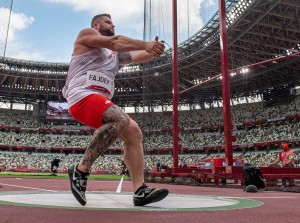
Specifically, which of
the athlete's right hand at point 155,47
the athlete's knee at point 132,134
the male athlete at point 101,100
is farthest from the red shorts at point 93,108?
the athlete's right hand at point 155,47

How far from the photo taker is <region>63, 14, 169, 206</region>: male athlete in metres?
2.77

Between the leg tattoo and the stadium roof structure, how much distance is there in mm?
14351

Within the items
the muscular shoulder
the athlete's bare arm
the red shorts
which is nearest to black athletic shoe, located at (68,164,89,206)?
the red shorts

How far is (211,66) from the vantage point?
3609cm

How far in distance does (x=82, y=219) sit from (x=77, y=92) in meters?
1.34

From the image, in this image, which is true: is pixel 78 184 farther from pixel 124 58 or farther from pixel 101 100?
pixel 124 58

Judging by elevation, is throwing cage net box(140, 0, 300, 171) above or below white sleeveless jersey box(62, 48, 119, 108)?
above

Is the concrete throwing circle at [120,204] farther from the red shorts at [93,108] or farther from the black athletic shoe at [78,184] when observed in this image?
the red shorts at [93,108]

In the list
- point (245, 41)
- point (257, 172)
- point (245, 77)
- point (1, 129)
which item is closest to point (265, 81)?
point (245, 77)

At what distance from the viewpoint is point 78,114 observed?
3.01 meters

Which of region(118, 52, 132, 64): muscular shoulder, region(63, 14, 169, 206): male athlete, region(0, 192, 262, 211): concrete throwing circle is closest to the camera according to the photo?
region(0, 192, 262, 211): concrete throwing circle

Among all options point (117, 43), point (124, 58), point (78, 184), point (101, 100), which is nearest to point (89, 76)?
point (101, 100)

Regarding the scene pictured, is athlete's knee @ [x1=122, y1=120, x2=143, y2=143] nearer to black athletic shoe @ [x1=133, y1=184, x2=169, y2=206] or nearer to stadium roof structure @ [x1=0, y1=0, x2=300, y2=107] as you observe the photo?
black athletic shoe @ [x1=133, y1=184, x2=169, y2=206]

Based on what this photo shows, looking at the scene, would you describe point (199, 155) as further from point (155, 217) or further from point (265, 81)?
point (155, 217)
